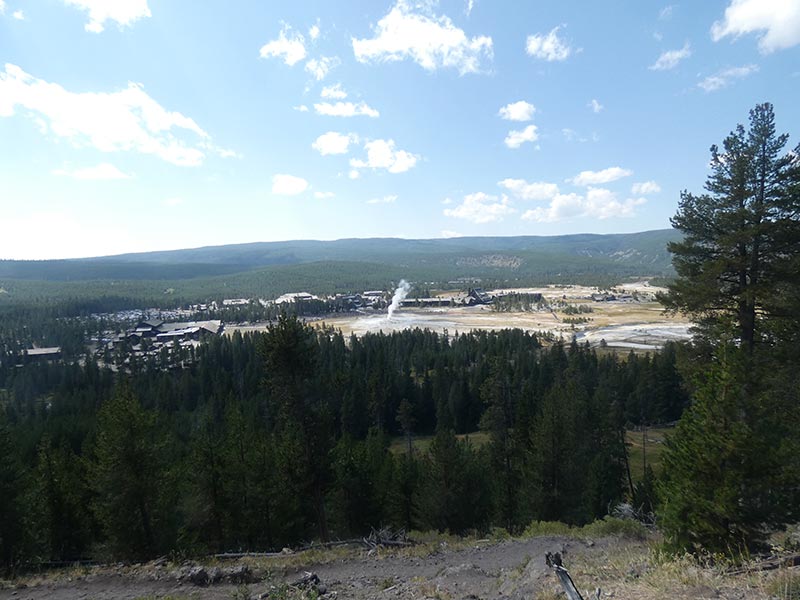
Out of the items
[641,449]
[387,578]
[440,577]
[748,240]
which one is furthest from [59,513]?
[641,449]

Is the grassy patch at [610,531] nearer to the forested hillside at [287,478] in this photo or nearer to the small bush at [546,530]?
the small bush at [546,530]

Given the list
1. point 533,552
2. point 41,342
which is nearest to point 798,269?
point 533,552

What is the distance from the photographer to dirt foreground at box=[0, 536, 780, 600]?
25.5 ft

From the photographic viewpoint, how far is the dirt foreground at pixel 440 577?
25.5 ft

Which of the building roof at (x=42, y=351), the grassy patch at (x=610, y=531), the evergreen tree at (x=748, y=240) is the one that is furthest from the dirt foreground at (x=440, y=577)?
the building roof at (x=42, y=351)

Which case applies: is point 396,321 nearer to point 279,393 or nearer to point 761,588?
point 279,393

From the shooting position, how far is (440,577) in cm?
1141

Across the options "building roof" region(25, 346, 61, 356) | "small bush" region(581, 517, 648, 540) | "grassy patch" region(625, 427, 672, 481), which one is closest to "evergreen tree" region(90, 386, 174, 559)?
"small bush" region(581, 517, 648, 540)

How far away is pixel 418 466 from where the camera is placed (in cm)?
3078

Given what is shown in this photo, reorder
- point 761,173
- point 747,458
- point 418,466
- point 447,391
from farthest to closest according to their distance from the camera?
1. point 447,391
2. point 418,466
3. point 761,173
4. point 747,458

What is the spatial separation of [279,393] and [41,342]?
14518 cm

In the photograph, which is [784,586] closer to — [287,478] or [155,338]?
[287,478]

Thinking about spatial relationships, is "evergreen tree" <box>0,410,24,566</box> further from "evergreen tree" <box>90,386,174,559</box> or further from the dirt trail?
the dirt trail

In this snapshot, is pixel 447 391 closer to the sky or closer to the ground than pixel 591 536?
closer to the ground
